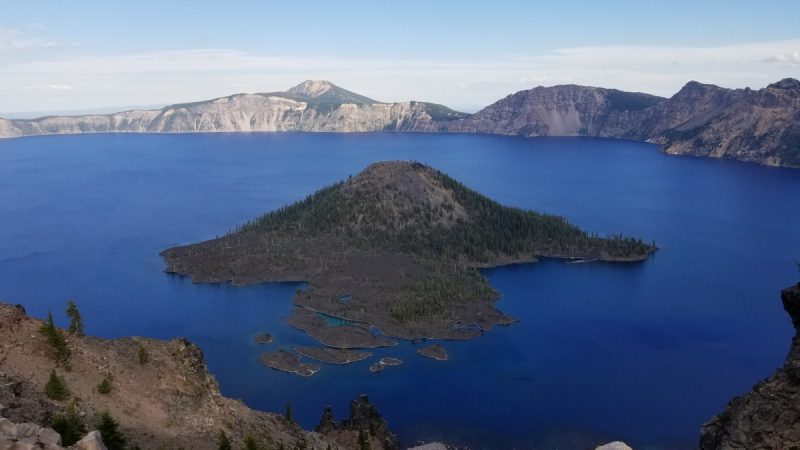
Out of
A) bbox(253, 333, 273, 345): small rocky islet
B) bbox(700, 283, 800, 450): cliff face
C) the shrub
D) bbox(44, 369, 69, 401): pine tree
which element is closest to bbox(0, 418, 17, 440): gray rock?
bbox(44, 369, 69, 401): pine tree

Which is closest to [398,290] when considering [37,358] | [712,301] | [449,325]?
[449,325]

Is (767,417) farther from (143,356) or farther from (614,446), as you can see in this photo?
(143,356)

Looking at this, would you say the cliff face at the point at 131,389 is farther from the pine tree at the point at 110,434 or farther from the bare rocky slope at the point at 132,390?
the pine tree at the point at 110,434

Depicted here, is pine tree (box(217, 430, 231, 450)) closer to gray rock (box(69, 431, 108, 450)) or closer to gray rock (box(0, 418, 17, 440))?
gray rock (box(69, 431, 108, 450))

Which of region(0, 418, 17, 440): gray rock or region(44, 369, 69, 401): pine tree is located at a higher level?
region(0, 418, 17, 440): gray rock

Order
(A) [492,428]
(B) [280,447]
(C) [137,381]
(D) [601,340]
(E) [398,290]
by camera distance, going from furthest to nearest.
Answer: (E) [398,290], (D) [601,340], (A) [492,428], (B) [280,447], (C) [137,381]

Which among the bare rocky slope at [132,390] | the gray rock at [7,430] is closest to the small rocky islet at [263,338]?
the bare rocky slope at [132,390]

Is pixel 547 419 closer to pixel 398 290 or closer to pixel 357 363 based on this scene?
pixel 357 363
